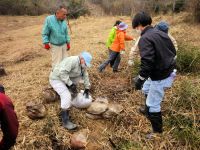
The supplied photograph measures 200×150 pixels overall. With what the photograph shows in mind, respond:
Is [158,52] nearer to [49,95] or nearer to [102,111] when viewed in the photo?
[102,111]

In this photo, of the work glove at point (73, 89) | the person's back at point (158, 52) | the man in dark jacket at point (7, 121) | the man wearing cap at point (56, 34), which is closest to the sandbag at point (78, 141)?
the work glove at point (73, 89)

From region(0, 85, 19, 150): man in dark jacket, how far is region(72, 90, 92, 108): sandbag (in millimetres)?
2693

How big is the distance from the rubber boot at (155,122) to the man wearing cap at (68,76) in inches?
46.8

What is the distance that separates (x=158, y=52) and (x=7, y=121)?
2.35 m

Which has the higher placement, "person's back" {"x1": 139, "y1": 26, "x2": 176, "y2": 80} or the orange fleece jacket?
"person's back" {"x1": 139, "y1": 26, "x2": 176, "y2": 80}

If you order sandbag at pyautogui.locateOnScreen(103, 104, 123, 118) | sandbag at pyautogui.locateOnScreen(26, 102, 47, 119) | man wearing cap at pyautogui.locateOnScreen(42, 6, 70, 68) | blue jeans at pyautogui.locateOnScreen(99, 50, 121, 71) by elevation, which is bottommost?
sandbag at pyautogui.locateOnScreen(103, 104, 123, 118)

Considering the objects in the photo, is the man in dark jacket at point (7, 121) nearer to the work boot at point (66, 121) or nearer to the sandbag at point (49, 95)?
the work boot at point (66, 121)

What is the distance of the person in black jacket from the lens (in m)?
4.38

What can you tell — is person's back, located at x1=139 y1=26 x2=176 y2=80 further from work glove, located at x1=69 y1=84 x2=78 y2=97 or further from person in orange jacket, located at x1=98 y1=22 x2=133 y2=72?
person in orange jacket, located at x1=98 y1=22 x2=133 y2=72

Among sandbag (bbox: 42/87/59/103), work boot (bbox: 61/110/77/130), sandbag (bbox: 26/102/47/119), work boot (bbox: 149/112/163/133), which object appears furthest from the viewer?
sandbag (bbox: 42/87/59/103)

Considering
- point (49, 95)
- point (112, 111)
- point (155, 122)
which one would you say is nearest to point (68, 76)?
point (49, 95)

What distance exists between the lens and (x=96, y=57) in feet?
27.7

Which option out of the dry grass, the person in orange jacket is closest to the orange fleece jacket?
the person in orange jacket

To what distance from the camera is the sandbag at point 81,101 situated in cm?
562
